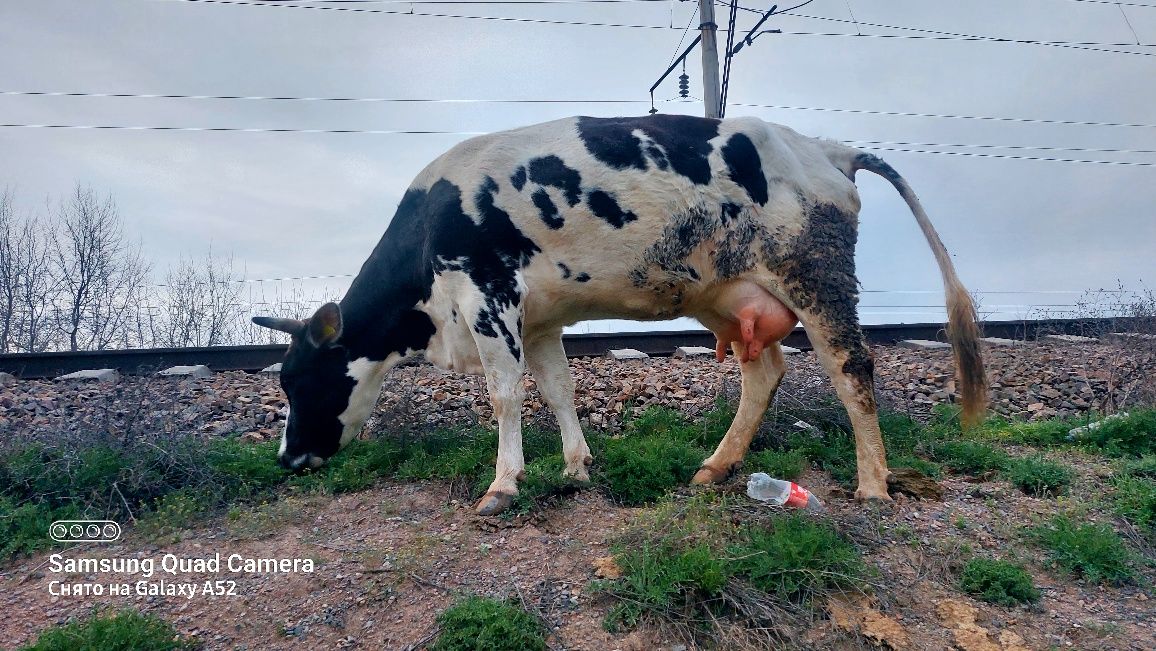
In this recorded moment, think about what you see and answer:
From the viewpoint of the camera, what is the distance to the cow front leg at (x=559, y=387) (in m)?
4.69

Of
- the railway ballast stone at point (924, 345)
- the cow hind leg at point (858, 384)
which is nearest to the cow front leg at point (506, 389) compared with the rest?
the cow hind leg at point (858, 384)

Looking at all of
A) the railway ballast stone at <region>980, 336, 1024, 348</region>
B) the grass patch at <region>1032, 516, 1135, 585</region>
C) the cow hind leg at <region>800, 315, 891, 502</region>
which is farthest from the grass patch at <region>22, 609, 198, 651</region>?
the railway ballast stone at <region>980, 336, 1024, 348</region>

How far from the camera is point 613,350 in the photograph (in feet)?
26.9

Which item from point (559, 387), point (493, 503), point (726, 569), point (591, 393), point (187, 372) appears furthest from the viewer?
point (187, 372)

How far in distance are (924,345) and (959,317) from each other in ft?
14.4

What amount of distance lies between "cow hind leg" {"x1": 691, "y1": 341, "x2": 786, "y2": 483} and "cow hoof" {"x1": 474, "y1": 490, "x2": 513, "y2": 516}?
1.27 metres

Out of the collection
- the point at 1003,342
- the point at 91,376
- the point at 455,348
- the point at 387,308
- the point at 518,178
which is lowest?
the point at 91,376

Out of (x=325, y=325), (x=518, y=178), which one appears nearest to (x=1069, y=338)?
(x=518, y=178)

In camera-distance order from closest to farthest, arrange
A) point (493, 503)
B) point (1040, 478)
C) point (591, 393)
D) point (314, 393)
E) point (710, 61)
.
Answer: point (493, 503) < point (1040, 478) < point (314, 393) < point (591, 393) < point (710, 61)

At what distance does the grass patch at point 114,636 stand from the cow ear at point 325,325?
206 cm

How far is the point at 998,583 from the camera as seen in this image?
3.19 metres

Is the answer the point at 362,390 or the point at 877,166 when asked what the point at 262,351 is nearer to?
the point at 362,390

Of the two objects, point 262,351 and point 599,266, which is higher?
point 599,266

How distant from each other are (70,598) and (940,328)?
9.50m
